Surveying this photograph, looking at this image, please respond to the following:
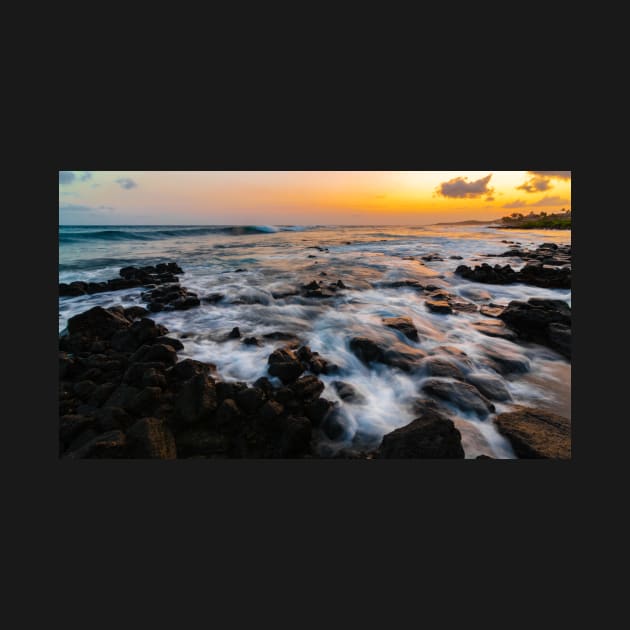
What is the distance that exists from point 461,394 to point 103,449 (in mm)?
3639

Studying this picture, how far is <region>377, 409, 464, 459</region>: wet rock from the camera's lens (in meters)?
2.86

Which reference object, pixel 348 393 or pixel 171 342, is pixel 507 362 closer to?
pixel 348 393

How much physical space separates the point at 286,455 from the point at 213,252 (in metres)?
14.7

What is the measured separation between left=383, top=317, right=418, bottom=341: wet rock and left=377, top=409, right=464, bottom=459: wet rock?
240 centimetres

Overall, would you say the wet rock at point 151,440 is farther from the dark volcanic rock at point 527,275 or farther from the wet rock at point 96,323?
the dark volcanic rock at point 527,275

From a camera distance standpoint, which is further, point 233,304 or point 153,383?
point 233,304

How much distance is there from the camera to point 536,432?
3.26 m

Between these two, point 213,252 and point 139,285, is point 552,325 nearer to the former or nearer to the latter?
point 139,285

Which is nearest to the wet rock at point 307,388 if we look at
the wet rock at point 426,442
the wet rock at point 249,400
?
the wet rock at point 249,400

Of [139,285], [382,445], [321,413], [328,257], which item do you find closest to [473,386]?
[382,445]

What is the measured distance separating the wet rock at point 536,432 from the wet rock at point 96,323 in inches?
210

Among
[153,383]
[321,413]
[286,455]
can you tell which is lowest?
[286,455]

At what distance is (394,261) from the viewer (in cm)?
1309

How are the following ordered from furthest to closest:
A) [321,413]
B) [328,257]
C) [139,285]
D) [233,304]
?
[328,257] < [139,285] < [233,304] < [321,413]
